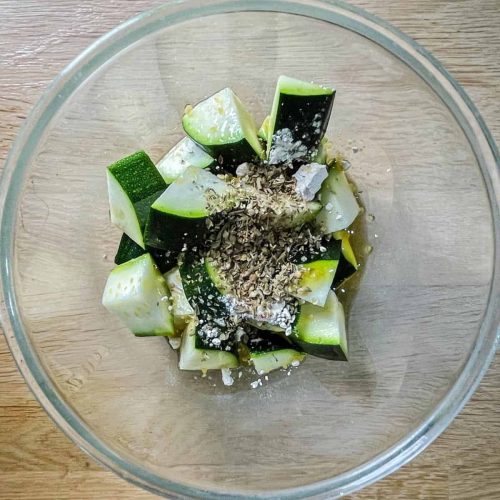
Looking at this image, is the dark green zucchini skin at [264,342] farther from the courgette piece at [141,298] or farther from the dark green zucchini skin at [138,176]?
the dark green zucchini skin at [138,176]

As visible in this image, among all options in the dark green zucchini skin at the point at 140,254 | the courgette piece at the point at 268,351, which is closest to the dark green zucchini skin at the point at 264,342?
the courgette piece at the point at 268,351

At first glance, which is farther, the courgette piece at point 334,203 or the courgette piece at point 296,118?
the courgette piece at point 334,203

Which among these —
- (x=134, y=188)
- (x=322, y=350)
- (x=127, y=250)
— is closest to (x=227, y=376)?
(x=322, y=350)

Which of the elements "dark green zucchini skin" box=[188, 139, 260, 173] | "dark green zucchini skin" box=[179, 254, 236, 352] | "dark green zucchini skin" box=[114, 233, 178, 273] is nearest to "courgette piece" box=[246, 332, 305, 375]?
"dark green zucchini skin" box=[179, 254, 236, 352]

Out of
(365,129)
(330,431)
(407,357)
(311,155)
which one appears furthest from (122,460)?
(365,129)

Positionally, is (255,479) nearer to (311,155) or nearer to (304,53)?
(311,155)

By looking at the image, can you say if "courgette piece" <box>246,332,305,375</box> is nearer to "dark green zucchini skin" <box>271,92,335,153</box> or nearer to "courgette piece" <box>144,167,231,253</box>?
"courgette piece" <box>144,167,231,253</box>
